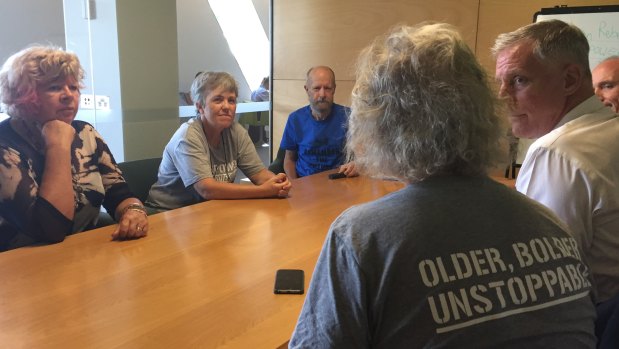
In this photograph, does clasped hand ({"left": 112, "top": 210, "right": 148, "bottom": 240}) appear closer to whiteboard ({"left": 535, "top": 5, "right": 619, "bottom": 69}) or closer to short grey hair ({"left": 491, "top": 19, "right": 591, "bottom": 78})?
short grey hair ({"left": 491, "top": 19, "right": 591, "bottom": 78})

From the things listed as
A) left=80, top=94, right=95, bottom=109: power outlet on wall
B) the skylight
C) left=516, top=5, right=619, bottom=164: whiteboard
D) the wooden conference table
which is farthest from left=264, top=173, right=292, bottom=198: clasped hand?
the skylight

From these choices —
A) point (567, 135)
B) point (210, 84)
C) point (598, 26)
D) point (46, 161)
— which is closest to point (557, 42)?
point (567, 135)

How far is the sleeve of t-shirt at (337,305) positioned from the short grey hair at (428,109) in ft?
0.61

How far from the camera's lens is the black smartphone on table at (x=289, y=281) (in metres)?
1.30

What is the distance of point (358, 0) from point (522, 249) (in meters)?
3.46

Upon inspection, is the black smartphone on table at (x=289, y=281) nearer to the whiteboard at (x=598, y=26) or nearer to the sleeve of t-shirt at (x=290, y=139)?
the whiteboard at (x=598, y=26)

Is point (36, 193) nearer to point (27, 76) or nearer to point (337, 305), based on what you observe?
point (27, 76)

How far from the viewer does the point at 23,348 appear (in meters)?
1.00

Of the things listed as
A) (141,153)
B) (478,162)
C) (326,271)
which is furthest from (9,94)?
(141,153)

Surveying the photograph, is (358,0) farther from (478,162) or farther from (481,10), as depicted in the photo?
(478,162)

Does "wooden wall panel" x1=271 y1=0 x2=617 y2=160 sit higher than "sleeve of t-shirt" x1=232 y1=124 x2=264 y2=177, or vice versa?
"wooden wall panel" x1=271 y1=0 x2=617 y2=160

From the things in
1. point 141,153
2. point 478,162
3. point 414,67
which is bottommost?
point 141,153

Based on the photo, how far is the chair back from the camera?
258cm

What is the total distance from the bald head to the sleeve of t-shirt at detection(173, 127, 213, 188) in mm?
1872
